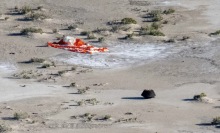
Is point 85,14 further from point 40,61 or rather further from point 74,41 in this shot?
point 40,61

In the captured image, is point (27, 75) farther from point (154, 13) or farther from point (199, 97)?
point (154, 13)

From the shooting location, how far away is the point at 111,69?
41250 millimetres

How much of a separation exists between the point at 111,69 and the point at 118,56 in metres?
2.21

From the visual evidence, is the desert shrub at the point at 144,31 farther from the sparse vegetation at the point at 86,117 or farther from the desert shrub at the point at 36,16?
the sparse vegetation at the point at 86,117

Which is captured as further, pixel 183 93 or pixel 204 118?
pixel 183 93

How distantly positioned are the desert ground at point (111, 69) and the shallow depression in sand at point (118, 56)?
0.15ft

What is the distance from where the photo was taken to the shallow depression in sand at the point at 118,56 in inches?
1660

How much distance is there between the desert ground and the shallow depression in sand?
5cm

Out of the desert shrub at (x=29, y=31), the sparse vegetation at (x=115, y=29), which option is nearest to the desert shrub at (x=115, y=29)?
the sparse vegetation at (x=115, y=29)

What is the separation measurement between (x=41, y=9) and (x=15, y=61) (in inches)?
395

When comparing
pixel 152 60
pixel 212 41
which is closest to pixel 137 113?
pixel 152 60

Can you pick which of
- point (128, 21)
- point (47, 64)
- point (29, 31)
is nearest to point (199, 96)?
point (47, 64)

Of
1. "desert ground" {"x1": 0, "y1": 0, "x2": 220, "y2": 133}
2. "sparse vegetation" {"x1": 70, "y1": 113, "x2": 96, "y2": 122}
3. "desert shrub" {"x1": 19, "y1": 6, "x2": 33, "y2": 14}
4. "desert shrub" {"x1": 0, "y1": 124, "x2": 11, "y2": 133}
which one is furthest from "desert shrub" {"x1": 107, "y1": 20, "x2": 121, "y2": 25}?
"desert shrub" {"x1": 0, "y1": 124, "x2": 11, "y2": 133}

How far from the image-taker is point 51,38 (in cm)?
4631
